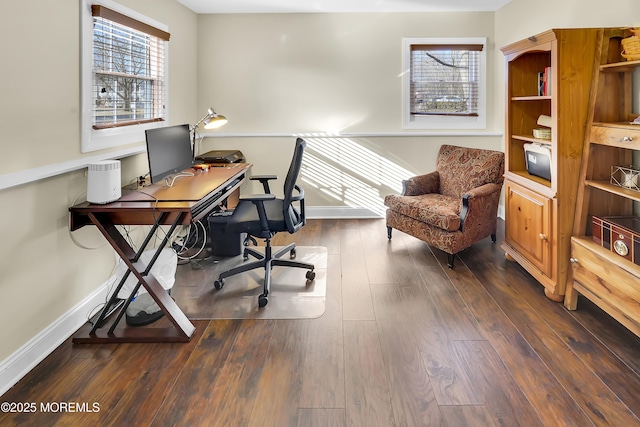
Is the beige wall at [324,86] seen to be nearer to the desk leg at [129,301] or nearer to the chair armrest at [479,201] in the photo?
the chair armrest at [479,201]

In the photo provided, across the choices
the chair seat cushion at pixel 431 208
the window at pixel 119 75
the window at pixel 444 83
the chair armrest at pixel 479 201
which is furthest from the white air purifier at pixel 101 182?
the window at pixel 444 83

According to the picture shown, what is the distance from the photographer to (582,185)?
8.52ft

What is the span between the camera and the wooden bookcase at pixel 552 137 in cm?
256

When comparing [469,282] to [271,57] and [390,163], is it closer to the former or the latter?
[390,163]

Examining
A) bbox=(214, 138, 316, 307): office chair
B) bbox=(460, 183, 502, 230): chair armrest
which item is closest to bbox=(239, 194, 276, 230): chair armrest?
bbox=(214, 138, 316, 307): office chair

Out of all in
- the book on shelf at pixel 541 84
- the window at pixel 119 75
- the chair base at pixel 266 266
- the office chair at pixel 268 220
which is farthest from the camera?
the book on shelf at pixel 541 84

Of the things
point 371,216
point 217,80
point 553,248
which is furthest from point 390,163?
point 553,248

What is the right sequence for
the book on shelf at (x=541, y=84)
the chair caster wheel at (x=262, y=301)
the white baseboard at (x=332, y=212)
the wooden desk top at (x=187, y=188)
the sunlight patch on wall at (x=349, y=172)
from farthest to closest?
the white baseboard at (x=332, y=212), the sunlight patch on wall at (x=349, y=172), the book on shelf at (x=541, y=84), the chair caster wheel at (x=262, y=301), the wooden desk top at (x=187, y=188)

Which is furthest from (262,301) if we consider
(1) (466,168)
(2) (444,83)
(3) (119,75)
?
(2) (444,83)

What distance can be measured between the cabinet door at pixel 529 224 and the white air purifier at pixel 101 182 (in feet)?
8.43

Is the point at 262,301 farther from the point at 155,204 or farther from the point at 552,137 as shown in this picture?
the point at 552,137

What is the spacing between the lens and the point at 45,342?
2.20 m

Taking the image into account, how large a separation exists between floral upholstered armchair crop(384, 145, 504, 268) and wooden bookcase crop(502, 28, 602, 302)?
30cm

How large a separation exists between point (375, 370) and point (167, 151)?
2.08 metres
